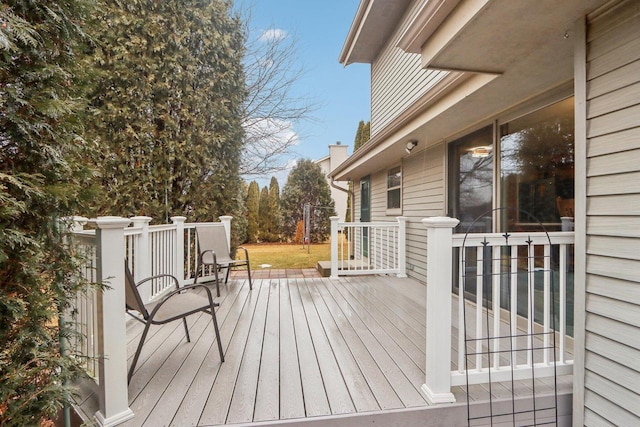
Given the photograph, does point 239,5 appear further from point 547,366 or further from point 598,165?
point 547,366

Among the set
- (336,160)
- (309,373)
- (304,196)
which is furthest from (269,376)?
(336,160)

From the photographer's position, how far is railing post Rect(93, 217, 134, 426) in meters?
1.67

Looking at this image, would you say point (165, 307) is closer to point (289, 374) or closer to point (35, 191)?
point (289, 374)

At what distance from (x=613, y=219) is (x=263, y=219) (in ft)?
42.8

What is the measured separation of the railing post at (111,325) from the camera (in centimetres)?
167

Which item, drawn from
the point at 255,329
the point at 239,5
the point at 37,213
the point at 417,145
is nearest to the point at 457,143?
the point at 417,145

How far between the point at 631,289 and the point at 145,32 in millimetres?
5793

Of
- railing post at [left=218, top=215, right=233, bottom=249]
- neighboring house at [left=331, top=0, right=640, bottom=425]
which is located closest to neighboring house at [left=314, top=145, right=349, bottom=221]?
railing post at [left=218, top=215, right=233, bottom=249]

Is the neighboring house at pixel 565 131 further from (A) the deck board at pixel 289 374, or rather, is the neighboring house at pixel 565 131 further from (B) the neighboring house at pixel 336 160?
(B) the neighboring house at pixel 336 160

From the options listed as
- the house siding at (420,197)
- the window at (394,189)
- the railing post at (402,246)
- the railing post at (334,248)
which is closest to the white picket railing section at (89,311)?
the railing post at (334,248)

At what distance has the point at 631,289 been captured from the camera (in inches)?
61.7

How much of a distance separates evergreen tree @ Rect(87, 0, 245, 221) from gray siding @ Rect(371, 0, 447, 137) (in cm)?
297

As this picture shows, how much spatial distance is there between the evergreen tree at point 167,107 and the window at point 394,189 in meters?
3.20

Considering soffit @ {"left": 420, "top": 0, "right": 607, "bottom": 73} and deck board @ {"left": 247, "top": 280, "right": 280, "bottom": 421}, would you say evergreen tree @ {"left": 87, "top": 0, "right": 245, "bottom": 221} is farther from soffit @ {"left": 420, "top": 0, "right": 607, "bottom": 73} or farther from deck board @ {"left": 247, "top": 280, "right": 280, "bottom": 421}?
soffit @ {"left": 420, "top": 0, "right": 607, "bottom": 73}
